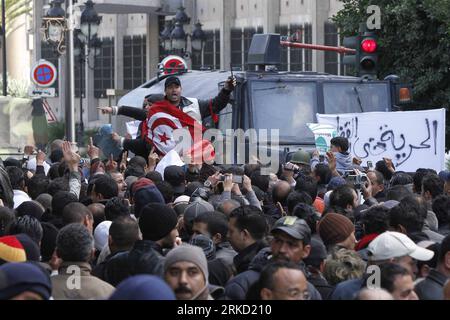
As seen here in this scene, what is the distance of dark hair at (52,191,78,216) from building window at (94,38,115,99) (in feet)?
113

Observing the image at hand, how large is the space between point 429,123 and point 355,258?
9.18m

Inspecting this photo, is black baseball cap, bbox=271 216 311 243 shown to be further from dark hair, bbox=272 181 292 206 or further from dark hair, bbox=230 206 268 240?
dark hair, bbox=272 181 292 206

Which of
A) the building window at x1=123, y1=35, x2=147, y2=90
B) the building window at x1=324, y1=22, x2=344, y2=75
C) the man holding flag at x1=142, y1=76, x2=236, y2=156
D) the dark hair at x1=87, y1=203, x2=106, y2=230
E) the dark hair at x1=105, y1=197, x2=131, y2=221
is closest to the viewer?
the dark hair at x1=105, y1=197, x2=131, y2=221

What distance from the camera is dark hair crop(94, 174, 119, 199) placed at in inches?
438

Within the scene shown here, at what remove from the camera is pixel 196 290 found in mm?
6387

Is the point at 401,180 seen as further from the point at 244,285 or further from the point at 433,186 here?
the point at 244,285

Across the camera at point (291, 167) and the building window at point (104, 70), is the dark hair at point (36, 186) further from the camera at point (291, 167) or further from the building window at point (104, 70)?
the building window at point (104, 70)

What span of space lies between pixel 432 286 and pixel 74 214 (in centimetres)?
276

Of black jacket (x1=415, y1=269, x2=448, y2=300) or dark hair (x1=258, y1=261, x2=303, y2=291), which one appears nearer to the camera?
dark hair (x1=258, y1=261, x2=303, y2=291)

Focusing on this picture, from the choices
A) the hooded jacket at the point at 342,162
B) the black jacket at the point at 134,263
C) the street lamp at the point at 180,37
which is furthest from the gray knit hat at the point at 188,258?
the street lamp at the point at 180,37

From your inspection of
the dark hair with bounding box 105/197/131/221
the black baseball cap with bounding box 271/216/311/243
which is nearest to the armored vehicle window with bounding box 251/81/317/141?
the dark hair with bounding box 105/197/131/221

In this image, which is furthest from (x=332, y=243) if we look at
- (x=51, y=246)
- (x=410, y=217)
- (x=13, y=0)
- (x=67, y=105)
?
(x=13, y=0)

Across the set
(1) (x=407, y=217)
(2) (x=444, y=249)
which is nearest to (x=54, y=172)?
(1) (x=407, y=217)

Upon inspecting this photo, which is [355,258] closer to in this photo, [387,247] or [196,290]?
[387,247]
